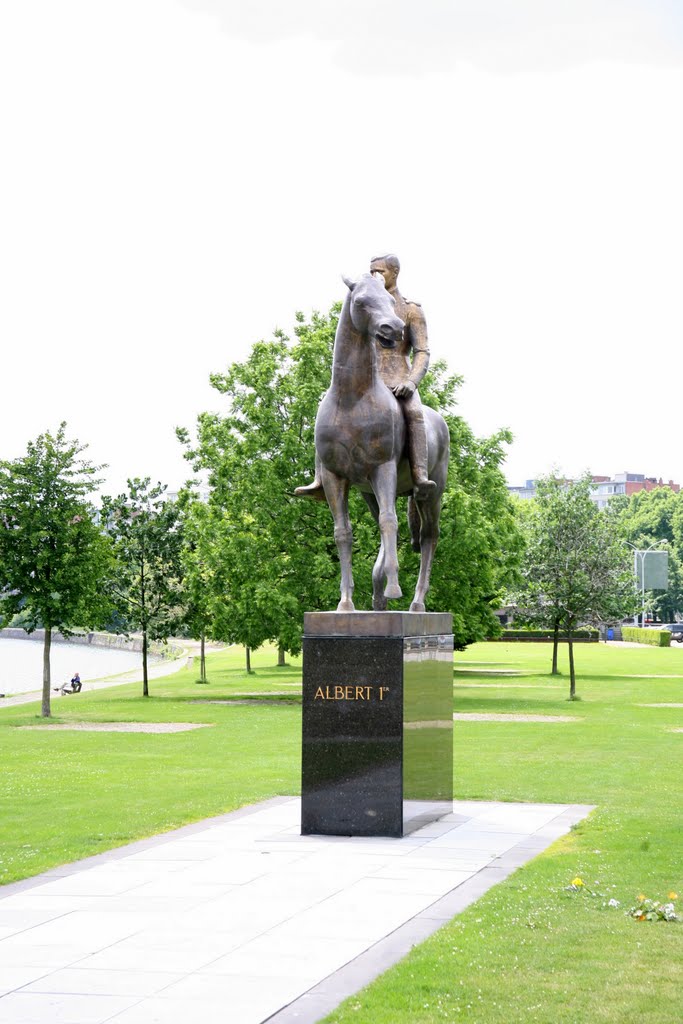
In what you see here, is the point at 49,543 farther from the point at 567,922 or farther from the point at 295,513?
the point at 567,922

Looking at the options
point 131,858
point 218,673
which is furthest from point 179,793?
point 218,673

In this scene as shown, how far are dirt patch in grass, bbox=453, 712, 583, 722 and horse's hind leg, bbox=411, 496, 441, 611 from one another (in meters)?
13.8

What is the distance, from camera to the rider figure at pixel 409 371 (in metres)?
13.1

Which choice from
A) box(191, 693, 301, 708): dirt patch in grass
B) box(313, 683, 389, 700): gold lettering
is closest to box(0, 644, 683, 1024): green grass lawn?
box(191, 693, 301, 708): dirt patch in grass

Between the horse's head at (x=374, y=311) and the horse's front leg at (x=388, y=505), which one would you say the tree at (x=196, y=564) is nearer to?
the horse's front leg at (x=388, y=505)

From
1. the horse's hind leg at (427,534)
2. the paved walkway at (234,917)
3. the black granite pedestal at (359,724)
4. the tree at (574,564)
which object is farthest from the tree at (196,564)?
the black granite pedestal at (359,724)

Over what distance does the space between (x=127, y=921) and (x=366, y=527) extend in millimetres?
23640

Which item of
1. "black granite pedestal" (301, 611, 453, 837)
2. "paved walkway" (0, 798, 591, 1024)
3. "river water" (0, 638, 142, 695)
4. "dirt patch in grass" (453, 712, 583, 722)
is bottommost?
"river water" (0, 638, 142, 695)

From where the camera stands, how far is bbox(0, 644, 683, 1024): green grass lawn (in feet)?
22.9

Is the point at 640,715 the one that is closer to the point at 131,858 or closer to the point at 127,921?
the point at 131,858

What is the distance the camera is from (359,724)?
1207 centimetres

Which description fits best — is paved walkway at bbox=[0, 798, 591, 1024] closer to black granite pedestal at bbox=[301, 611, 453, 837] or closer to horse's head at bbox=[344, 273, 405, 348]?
black granite pedestal at bbox=[301, 611, 453, 837]

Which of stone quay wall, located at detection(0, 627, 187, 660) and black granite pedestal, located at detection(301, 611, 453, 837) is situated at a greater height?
black granite pedestal, located at detection(301, 611, 453, 837)

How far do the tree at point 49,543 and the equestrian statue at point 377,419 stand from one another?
1712 centimetres
